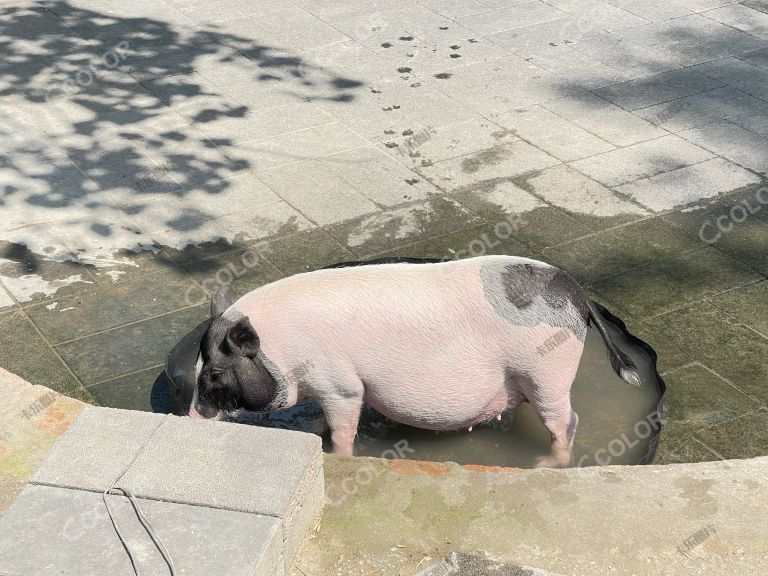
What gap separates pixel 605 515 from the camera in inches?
201

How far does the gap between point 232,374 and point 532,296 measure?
1.61m

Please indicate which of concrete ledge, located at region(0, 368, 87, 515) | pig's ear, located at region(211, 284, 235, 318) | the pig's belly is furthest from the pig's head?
concrete ledge, located at region(0, 368, 87, 515)

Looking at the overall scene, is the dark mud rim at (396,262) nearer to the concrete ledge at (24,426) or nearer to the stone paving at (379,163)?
the stone paving at (379,163)

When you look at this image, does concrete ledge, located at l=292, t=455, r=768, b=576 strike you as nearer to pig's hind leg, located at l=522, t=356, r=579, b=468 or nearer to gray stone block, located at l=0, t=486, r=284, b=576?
gray stone block, located at l=0, t=486, r=284, b=576

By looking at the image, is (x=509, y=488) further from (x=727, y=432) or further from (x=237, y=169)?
(x=237, y=169)

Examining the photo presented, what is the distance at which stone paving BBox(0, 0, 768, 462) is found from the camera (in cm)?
794

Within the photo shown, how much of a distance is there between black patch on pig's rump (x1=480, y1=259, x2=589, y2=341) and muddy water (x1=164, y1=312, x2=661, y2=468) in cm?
94

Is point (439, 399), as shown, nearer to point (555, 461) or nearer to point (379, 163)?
point (555, 461)

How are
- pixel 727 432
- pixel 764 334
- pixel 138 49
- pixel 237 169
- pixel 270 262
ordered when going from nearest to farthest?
pixel 727 432, pixel 764 334, pixel 270 262, pixel 237 169, pixel 138 49

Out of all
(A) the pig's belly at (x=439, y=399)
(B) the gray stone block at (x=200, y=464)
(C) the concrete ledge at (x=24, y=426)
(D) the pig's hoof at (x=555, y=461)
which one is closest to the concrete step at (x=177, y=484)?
(B) the gray stone block at (x=200, y=464)

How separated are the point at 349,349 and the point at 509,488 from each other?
3.68ft

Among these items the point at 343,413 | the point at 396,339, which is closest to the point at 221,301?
the point at 343,413

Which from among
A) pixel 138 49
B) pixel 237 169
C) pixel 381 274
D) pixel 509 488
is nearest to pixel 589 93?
pixel 237 169

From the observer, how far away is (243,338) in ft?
18.7
